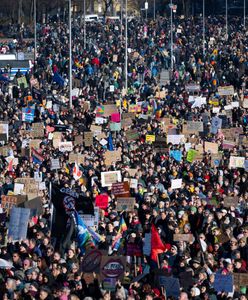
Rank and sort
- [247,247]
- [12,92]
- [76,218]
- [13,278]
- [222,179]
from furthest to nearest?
1. [12,92]
2. [222,179]
3. [76,218]
4. [247,247]
5. [13,278]

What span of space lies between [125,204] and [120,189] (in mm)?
1360

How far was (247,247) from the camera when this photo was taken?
859 inches

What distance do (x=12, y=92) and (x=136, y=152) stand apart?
1354 centimetres

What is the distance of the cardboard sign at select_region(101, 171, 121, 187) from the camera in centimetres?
2953

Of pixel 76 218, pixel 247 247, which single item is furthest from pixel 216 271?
pixel 76 218

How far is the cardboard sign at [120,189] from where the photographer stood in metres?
27.5

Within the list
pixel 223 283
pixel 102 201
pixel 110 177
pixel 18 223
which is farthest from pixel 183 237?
pixel 110 177

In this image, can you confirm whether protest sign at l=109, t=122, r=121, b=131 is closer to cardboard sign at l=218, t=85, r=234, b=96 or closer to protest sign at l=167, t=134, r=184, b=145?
protest sign at l=167, t=134, r=184, b=145

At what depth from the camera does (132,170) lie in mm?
31000

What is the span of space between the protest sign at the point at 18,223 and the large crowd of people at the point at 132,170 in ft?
0.34

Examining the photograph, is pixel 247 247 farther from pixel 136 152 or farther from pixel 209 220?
pixel 136 152

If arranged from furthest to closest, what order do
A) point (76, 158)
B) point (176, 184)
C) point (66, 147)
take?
1. point (66, 147)
2. point (76, 158)
3. point (176, 184)

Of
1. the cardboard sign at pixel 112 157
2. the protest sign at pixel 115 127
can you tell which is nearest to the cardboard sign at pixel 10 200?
the cardboard sign at pixel 112 157

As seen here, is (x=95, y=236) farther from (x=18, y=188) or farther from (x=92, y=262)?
(x=18, y=188)
